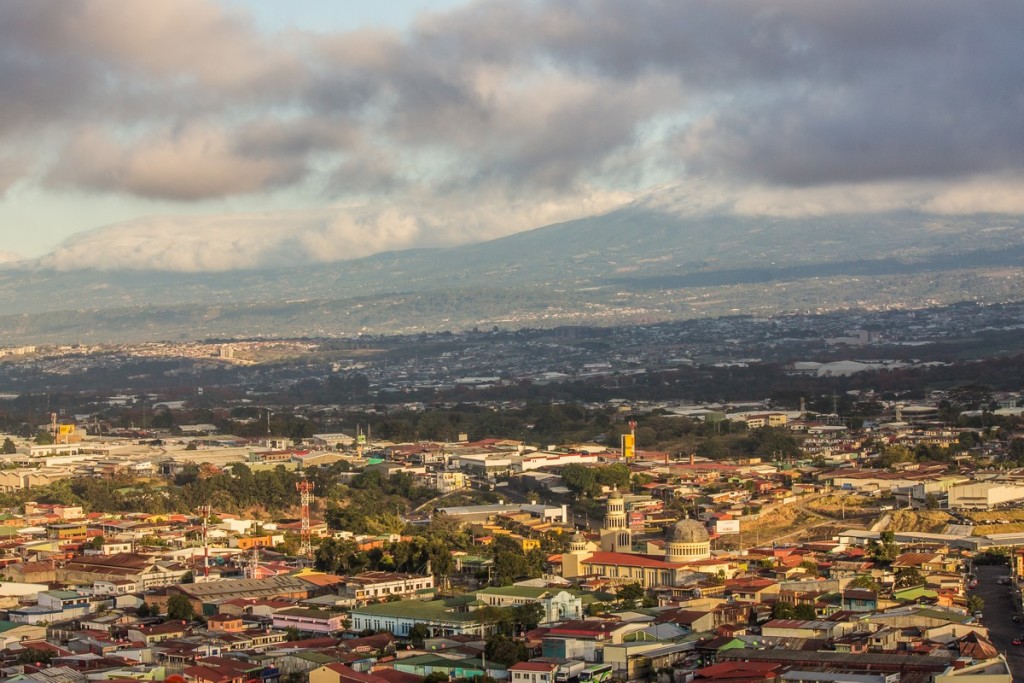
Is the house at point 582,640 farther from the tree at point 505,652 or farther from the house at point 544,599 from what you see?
the house at point 544,599

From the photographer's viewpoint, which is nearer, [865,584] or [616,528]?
[865,584]

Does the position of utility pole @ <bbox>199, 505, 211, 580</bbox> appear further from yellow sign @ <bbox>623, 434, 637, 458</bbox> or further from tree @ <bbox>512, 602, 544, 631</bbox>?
yellow sign @ <bbox>623, 434, 637, 458</bbox>

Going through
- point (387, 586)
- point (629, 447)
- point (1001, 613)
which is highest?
point (629, 447)

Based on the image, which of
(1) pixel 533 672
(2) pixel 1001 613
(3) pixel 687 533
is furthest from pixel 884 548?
(1) pixel 533 672

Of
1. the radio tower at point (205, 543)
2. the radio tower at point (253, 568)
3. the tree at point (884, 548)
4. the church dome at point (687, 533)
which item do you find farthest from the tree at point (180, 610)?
the tree at point (884, 548)

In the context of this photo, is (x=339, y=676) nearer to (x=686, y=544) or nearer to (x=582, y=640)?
(x=582, y=640)

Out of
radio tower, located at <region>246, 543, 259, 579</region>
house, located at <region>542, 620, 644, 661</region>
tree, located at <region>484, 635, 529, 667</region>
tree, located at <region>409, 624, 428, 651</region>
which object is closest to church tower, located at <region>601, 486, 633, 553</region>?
radio tower, located at <region>246, 543, 259, 579</region>

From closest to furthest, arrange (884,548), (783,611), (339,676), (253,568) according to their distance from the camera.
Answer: (339,676), (783,611), (253,568), (884,548)

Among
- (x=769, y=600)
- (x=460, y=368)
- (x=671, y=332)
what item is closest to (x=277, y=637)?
(x=769, y=600)
